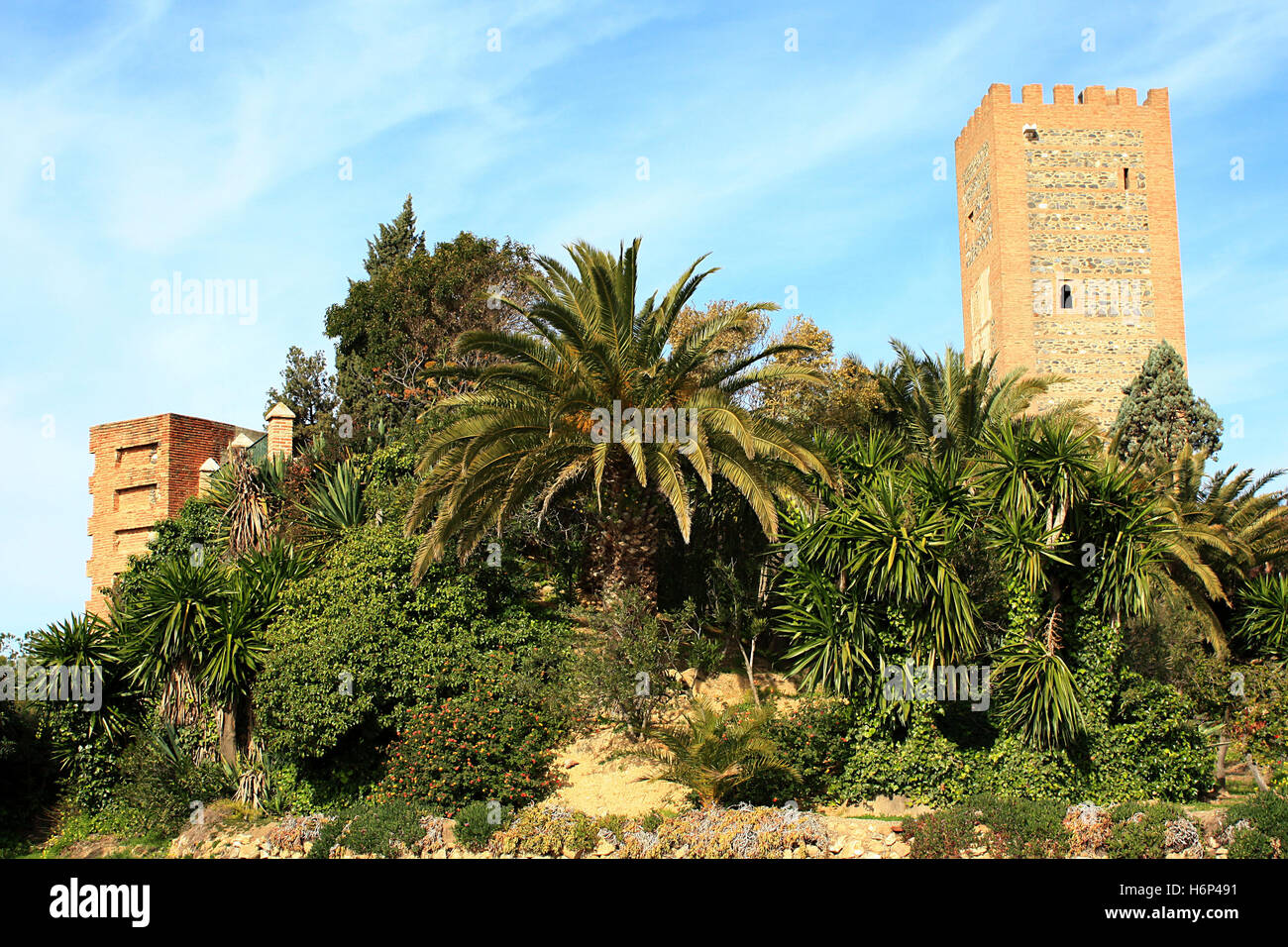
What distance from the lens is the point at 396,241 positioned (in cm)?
3819

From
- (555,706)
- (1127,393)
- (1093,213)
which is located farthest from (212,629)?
(1093,213)

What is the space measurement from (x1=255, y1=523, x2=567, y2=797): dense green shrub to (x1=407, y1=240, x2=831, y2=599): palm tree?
2.72 feet

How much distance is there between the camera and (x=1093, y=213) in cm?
3697

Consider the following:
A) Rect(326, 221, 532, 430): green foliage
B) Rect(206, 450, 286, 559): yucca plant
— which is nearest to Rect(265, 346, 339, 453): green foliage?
Rect(326, 221, 532, 430): green foliage

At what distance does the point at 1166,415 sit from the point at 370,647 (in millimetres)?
23995

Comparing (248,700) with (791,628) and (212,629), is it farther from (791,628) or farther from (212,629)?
(791,628)

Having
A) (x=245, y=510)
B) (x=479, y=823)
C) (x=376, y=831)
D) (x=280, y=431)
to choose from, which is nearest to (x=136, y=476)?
(x=280, y=431)

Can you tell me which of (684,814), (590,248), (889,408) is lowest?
(684,814)

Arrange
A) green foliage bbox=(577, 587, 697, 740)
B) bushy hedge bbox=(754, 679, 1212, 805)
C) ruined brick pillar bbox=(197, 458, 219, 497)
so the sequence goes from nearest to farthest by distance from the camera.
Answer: bushy hedge bbox=(754, 679, 1212, 805)
green foliage bbox=(577, 587, 697, 740)
ruined brick pillar bbox=(197, 458, 219, 497)

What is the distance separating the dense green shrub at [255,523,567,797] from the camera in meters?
14.6

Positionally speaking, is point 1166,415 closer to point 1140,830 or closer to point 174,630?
point 1140,830

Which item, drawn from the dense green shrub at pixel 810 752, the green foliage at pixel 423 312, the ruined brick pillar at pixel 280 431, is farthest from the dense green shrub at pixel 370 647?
the green foliage at pixel 423 312

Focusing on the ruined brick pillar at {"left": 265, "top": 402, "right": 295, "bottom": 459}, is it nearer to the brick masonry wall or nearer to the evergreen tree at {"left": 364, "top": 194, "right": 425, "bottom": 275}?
the brick masonry wall
